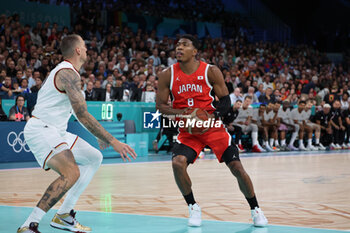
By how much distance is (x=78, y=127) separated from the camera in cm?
1496

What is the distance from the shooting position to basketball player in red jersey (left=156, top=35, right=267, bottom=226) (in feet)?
20.0

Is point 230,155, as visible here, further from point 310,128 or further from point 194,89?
point 310,128

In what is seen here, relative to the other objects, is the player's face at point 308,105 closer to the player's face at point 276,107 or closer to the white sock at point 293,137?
the white sock at point 293,137

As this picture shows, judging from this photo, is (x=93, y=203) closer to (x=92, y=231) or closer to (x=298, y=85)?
(x=92, y=231)

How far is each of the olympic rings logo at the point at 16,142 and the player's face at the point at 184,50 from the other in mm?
8912

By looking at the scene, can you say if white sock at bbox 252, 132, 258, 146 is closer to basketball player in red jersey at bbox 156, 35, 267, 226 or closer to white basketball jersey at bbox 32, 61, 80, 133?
basketball player in red jersey at bbox 156, 35, 267, 226

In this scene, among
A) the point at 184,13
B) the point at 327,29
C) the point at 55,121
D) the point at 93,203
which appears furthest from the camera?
the point at 327,29

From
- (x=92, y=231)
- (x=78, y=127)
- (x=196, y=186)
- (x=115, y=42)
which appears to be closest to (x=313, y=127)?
(x=115, y=42)

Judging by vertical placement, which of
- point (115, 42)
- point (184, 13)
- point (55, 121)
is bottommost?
point (55, 121)

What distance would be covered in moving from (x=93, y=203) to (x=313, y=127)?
50.7 ft

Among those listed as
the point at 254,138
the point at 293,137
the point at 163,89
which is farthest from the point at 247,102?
the point at 163,89

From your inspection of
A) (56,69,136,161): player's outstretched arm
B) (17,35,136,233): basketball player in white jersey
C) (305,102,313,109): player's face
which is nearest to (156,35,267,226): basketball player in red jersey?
(17,35,136,233): basketball player in white jersey

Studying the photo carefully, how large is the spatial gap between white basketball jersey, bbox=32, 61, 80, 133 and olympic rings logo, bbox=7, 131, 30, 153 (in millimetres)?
9172

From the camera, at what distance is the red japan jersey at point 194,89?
6.20 meters
